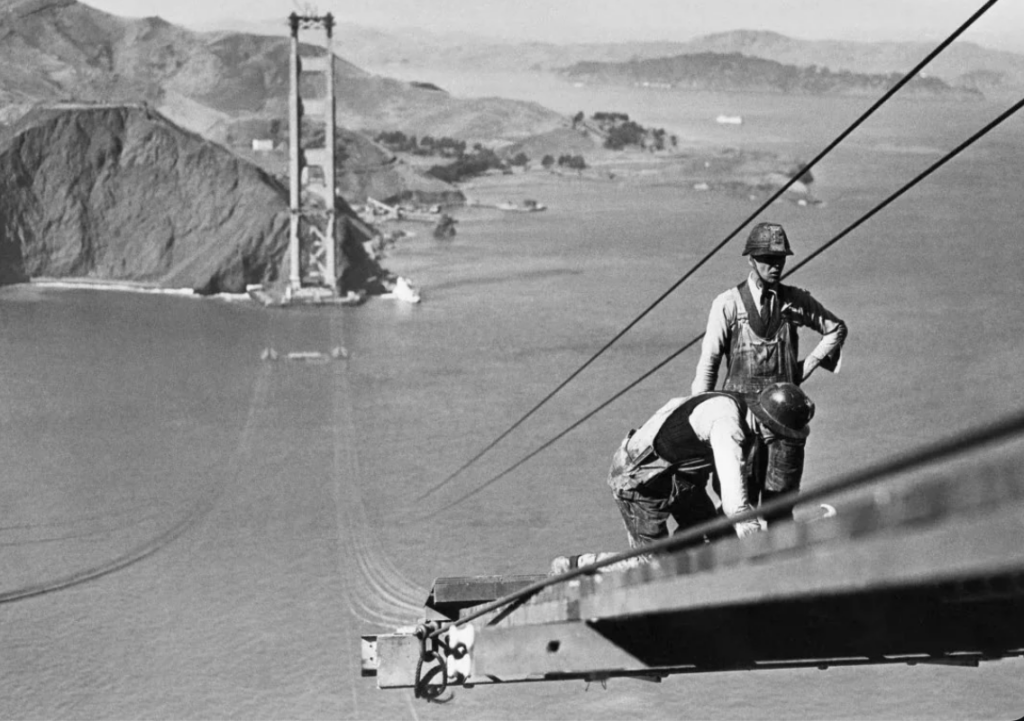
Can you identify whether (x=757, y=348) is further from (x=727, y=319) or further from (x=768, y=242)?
(x=768, y=242)

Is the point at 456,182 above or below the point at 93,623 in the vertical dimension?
above

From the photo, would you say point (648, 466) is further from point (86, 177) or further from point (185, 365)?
point (86, 177)

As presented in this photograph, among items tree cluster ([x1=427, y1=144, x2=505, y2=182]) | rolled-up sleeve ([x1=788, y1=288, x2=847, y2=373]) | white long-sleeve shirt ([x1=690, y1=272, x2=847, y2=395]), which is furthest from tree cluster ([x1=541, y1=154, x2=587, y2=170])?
white long-sleeve shirt ([x1=690, y1=272, x2=847, y2=395])

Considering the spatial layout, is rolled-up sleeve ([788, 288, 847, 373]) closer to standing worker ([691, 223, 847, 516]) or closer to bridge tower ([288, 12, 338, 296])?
standing worker ([691, 223, 847, 516])

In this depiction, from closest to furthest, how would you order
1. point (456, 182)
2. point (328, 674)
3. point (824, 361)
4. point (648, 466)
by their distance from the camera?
point (648, 466)
point (824, 361)
point (328, 674)
point (456, 182)

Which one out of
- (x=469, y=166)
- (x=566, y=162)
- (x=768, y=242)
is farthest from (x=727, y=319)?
(x=566, y=162)

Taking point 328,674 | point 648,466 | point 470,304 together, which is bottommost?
point 328,674

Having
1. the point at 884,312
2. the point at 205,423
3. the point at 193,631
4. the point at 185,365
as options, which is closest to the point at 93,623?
the point at 193,631
